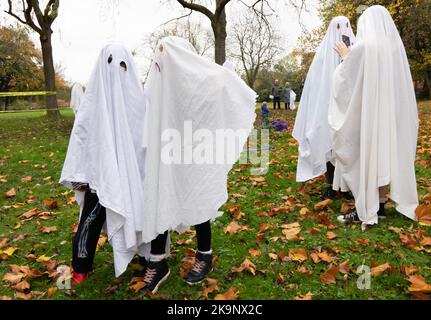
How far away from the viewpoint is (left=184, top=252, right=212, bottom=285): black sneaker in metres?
3.34

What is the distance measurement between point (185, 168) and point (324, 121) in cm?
307

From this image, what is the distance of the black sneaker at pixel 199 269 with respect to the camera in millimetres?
3340

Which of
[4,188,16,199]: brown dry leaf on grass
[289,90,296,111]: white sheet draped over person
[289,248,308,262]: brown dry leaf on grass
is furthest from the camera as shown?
[289,90,296,111]: white sheet draped over person

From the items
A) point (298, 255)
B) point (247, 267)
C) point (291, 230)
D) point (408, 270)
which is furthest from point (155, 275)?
point (408, 270)

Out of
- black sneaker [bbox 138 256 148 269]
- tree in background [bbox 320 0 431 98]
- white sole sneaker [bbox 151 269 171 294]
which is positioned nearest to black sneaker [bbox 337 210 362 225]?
white sole sneaker [bbox 151 269 171 294]

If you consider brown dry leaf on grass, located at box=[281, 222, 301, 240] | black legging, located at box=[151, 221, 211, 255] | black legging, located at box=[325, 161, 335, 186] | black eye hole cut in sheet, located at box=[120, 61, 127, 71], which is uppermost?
black eye hole cut in sheet, located at box=[120, 61, 127, 71]

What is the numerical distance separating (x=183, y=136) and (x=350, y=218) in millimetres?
2488

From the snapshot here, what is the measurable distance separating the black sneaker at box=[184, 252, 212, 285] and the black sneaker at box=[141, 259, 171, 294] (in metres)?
0.21

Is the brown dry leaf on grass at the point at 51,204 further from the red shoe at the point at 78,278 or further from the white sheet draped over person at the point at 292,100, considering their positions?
the white sheet draped over person at the point at 292,100

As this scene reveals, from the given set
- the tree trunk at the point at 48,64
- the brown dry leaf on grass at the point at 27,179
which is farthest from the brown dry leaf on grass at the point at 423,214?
the tree trunk at the point at 48,64

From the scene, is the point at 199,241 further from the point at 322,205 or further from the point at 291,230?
the point at 322,205

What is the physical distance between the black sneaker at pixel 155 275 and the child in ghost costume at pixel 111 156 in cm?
21

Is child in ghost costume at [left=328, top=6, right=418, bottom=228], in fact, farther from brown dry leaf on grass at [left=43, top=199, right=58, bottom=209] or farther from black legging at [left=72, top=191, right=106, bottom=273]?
brown dry leaf on grass at [left=43, top=199, right=58, bottom=209]
